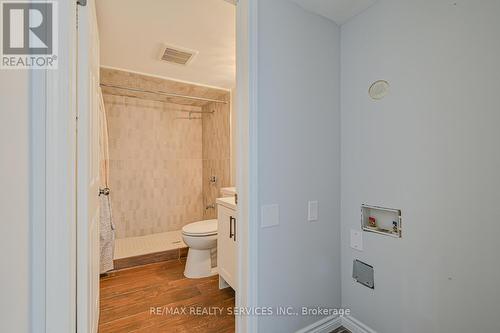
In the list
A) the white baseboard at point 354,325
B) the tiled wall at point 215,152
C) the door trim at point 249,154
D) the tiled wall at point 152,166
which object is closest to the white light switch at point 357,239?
the white baseboard at point 354,325

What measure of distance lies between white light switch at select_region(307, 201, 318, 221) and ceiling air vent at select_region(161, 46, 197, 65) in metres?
1.86

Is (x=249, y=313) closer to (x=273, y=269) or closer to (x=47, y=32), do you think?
(x=273, y=269)

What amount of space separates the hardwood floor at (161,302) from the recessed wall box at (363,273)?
3.34 feet

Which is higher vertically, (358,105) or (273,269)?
(358,105)

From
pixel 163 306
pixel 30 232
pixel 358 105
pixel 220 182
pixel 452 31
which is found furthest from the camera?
pixel 220 182

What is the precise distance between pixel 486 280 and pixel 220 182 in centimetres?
283

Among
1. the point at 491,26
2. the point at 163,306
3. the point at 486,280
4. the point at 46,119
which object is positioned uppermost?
the point at 491,26

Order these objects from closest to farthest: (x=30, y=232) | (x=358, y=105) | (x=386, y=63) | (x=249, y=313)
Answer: (x=30, y=232) < (x=249, y=313) < (x=386, y=63) < (x=358, y=105)

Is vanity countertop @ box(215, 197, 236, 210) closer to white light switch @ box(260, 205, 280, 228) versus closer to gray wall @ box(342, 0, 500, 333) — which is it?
white light switch @ box(260, 205, 280, 228)

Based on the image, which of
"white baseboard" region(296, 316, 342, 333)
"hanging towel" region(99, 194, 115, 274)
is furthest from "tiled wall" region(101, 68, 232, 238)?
"white baseboard" region(296, 316, 342, 333)

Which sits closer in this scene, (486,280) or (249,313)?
(486,280)

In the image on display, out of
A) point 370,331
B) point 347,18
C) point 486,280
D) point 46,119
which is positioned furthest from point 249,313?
point 347,18

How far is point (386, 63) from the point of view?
142cm

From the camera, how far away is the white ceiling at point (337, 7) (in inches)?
57.6
